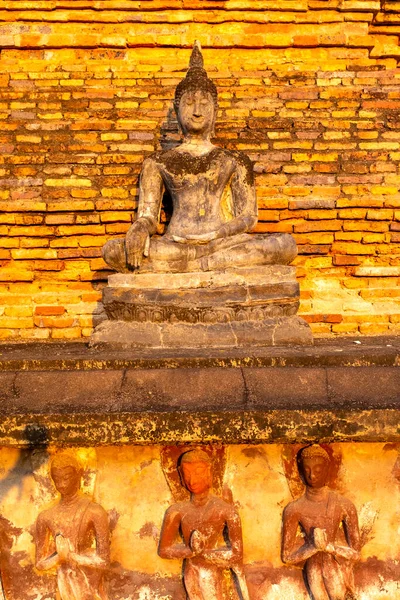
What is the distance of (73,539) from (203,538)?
2.01 ft

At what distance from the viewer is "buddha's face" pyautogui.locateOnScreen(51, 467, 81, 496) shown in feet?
9.58

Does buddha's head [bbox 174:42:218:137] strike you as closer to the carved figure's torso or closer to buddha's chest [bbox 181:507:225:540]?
the carved figure's torso

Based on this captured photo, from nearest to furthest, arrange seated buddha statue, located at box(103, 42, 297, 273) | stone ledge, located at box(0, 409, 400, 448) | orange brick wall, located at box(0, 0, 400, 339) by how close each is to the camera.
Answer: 1. stone ledge, located at box(0, 409, 400, 448)
2. seated buddha statue, located at box(103, 42, 297, 273)
3. orange brick wall, located at box(0, 0, 400, 339)

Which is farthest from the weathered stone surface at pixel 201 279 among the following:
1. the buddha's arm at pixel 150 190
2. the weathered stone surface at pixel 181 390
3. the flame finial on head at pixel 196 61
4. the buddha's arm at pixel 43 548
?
the flame finial on head at pixel 196 61

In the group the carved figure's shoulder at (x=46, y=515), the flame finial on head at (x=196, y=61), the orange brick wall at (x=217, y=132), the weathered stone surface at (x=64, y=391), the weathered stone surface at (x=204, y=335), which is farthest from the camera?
the orange brick wall at (x=217, y=132)

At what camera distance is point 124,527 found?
9.98 ft

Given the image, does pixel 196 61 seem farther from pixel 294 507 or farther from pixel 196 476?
pixel 294 507

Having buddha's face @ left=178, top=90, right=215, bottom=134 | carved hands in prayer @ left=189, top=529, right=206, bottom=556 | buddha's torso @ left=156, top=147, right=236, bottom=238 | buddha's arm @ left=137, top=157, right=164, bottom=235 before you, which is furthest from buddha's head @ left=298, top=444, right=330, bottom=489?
buddha's face @ left=178, top=90, right=215, bottom=134

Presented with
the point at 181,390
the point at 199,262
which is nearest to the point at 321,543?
the point at 181,390

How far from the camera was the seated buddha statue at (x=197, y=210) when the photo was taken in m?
4.29

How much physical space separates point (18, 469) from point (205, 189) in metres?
2.55

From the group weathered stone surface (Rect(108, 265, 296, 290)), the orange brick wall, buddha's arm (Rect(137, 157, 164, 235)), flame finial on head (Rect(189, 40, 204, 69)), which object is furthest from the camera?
the orange brick wall

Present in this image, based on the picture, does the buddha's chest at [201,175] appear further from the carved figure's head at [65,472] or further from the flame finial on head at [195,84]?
the carved figure's head at [65,472]

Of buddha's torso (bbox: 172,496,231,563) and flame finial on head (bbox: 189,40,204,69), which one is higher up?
flame finial on head (bbox: 189,40,204,69)
